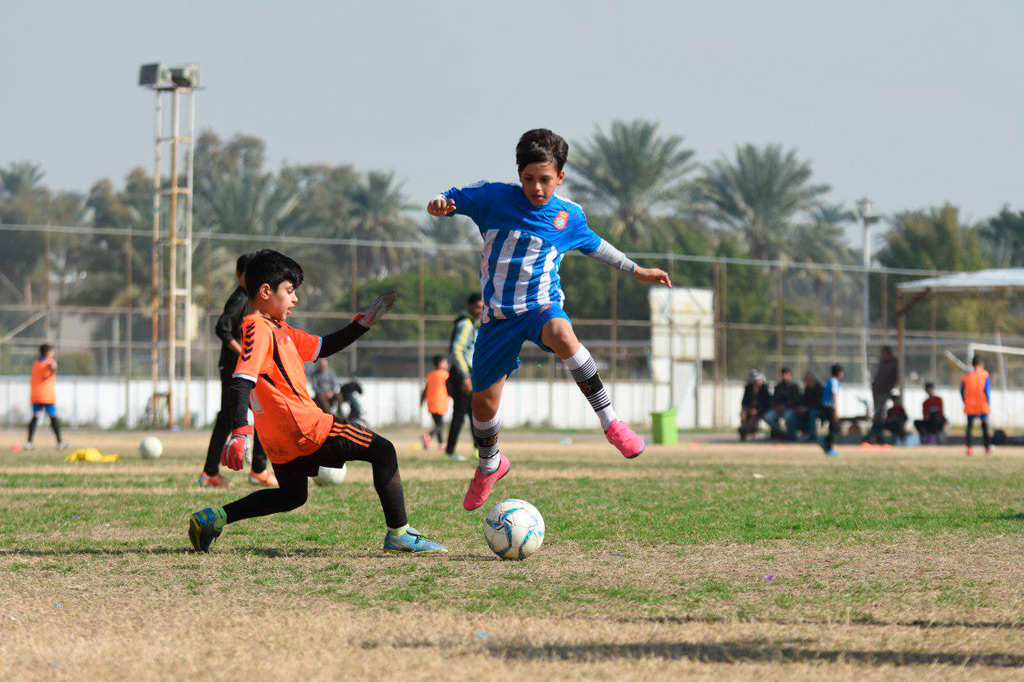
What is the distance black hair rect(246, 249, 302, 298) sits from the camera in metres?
6.40

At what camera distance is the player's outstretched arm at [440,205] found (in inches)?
267

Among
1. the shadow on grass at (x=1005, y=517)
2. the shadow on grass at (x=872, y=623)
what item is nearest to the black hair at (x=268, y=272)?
the shadow on grass at (x=872, y=623)

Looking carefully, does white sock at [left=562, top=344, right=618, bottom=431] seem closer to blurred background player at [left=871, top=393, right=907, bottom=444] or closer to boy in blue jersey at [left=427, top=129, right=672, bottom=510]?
boy in blue jersey at [left=427, top=129, right=672, bottom=510]

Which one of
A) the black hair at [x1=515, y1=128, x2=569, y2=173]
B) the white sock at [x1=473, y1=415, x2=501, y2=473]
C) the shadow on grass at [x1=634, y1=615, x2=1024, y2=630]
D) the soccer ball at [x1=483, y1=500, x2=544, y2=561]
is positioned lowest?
the shadow on grass at [x1=634, y1=615, x2=1024, y2=630]

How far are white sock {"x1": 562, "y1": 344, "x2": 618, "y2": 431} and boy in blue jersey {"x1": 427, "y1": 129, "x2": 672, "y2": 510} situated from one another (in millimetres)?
20

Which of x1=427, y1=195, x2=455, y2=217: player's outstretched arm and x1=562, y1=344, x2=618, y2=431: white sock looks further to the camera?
x1=562, y1=344, x2=618, y2=431: white sock

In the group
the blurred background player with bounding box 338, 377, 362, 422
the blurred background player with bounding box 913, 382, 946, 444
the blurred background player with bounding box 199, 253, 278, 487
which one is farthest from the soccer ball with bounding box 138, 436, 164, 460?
the blurred background player with bounding box 913, 382, 946, 444

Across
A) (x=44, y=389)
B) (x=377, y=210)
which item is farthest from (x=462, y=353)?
(x=377, y=210)

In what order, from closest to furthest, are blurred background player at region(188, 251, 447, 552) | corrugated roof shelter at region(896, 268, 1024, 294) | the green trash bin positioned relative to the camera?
blurred background player at region(188, 251, 447, 552)
the green trash bin
corrugated roof shelter at region(896, 268, 1024, 294)

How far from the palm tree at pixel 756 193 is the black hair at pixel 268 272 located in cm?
4602

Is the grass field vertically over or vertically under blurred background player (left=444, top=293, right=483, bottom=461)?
under

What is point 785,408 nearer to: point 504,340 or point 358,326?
point 504,340

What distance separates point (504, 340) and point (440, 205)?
2.64 feet

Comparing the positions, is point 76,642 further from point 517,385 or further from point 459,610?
point 517,385
